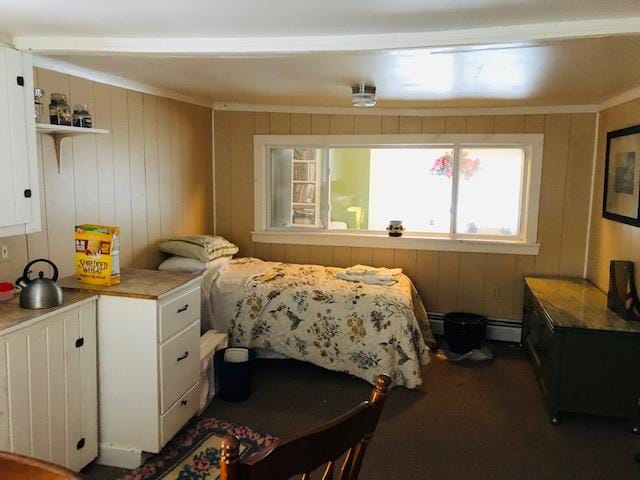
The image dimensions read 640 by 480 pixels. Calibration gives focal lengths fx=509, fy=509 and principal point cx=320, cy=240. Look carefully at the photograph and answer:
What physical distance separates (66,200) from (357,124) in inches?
107

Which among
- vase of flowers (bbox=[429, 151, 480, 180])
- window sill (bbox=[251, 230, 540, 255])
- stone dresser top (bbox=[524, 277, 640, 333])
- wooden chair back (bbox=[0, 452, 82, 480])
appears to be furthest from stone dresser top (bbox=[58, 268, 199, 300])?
vase of flowers (bbox=[429, 151, 480, 180])

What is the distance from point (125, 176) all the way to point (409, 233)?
262cm

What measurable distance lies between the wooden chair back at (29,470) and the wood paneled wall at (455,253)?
13.2ft

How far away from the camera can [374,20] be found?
202cm

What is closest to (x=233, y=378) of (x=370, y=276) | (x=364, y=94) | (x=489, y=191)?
(x=370, y=276)

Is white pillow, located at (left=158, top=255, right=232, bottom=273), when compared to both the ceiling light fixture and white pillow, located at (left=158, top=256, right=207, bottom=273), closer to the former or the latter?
white pillow, located at (left=158, top=256, right=207, bottom=273)

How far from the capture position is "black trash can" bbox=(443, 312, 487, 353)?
4.25 m

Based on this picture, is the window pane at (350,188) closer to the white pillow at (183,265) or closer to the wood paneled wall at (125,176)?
the wood paneled wall at (125,176)

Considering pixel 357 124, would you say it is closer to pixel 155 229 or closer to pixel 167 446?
pixel 155 229

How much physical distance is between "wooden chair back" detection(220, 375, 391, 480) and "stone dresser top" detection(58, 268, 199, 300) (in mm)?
1673

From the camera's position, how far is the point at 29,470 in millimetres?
1033

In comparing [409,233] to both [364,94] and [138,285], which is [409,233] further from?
[138,285]

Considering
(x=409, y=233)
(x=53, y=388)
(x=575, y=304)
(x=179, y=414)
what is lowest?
(x=179, y=414)

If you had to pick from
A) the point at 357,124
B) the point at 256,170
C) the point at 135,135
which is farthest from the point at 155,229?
the point at 357,124
